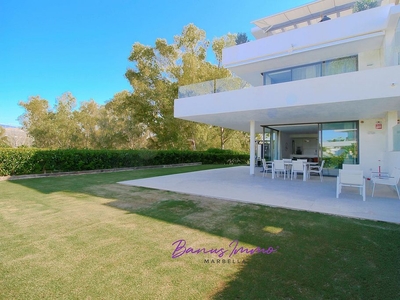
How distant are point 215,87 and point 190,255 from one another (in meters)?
8.63

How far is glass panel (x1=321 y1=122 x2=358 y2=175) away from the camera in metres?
10.8

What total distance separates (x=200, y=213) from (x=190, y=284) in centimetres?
250

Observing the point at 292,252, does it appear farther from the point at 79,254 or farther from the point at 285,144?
the point at 285,144

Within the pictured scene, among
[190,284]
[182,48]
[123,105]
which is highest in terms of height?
[182,48]

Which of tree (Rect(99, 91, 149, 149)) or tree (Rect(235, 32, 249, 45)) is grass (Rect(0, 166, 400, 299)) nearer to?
tree (Rect(235, 32, 249, 45))

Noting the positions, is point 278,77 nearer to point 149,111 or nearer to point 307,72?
point 307,72

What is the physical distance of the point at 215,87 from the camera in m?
10.4

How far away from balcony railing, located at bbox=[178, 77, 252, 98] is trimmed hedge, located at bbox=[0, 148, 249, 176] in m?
6.13

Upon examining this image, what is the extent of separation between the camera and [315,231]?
3750mm

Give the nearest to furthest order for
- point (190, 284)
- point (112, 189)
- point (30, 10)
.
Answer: point (190, 284) → point (112, 189) → point (30, 10)

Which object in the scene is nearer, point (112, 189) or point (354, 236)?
point (354, 236)

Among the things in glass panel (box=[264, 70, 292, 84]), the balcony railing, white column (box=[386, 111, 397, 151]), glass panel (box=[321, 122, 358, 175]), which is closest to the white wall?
white column (box=[386, 111, 397, 151])

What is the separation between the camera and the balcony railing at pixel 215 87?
9.95 meters

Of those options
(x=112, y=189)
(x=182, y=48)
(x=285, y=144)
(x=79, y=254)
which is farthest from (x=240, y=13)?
(x=79, y=254)
